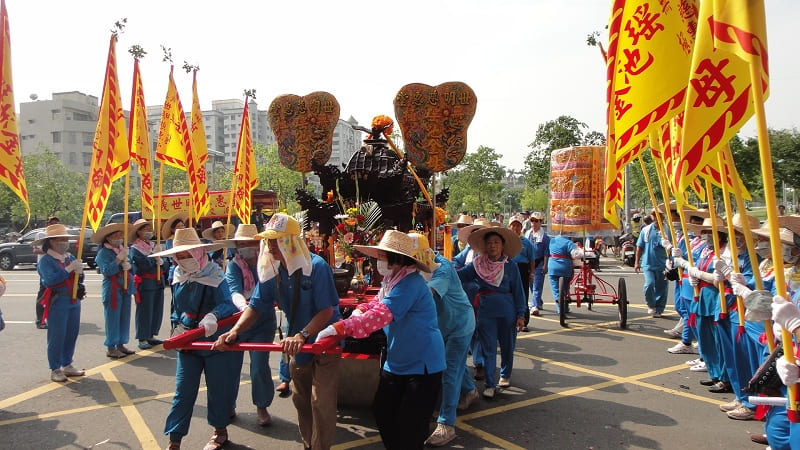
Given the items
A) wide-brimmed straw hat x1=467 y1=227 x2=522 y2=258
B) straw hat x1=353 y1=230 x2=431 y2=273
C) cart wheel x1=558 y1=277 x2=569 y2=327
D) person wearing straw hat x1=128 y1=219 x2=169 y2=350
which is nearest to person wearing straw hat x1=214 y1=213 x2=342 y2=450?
straw hat x1=353 y1=230 x2=431 y2=273

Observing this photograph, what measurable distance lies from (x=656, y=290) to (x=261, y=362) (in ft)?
25.1

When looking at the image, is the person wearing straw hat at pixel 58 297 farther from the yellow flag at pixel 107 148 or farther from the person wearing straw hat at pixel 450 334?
the person wearing straw hat at pixel 450 334

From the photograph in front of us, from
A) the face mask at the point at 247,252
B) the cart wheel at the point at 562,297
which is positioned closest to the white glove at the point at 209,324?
the face mask at the point at 247,252

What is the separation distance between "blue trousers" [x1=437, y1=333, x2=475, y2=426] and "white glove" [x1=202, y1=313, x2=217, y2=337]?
1.90 m

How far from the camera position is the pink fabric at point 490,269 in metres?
5.86

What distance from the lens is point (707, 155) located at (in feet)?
11.4

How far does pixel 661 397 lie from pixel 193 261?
4884 mm

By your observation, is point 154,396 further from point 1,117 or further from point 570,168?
point 570,168

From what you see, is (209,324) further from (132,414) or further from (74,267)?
(74,267)

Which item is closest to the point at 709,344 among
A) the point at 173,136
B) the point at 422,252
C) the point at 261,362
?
the point at 422,252

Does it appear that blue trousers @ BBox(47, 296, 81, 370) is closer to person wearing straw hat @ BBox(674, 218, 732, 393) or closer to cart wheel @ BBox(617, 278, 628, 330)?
person wearing straw hat @ BBox(674, 218, 732, 393)

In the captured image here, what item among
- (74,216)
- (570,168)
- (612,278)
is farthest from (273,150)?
(570,168)

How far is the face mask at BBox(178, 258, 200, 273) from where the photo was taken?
180 inches

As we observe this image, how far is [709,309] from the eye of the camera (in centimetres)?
588
